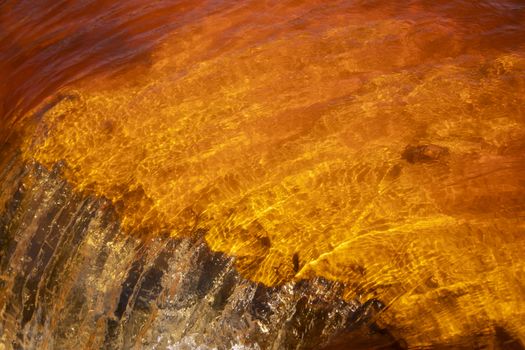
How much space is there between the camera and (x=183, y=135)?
3715mm

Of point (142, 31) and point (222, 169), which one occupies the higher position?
point (142, 31)

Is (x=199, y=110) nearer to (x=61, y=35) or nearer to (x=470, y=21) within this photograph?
(x=61, y=35)

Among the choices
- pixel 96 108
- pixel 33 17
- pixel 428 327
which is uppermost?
pixel 33 17

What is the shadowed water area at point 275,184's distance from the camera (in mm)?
2729

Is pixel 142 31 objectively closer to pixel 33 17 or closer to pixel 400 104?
pixel 33 17

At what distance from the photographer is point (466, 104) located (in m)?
3.68

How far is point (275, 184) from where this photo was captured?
128 inches

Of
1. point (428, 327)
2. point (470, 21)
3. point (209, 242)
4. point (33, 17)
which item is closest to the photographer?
point (428, 327)

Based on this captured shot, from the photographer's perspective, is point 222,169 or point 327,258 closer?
point 327,258

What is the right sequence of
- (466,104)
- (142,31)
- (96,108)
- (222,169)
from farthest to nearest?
(142,31)
(96,108)
(466,104)
(222,169)

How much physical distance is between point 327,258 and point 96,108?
7.60 feet

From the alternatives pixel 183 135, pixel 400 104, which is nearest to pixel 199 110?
pixel 183 135

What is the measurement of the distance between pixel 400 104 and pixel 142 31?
269 centimetres

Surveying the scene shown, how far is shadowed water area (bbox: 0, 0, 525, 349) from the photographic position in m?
2.73
